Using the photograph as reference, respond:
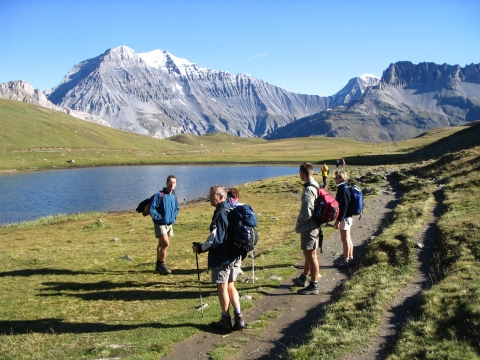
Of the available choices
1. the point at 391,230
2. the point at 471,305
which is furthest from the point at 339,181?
the point at 471,305

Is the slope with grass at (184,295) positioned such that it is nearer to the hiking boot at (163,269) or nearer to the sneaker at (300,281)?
the hiking boot at (163,269)

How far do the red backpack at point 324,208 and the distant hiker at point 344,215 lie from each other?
2.99 m

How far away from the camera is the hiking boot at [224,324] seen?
35.1 feet

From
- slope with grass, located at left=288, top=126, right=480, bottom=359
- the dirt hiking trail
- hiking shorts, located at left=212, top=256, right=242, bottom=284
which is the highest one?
hiking shorts, located at left=212, top=256, right=242, bottom=284

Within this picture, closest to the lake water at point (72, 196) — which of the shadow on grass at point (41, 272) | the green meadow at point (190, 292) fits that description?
the green meadow at point (190, 292)

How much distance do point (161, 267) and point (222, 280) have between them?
26.0ft

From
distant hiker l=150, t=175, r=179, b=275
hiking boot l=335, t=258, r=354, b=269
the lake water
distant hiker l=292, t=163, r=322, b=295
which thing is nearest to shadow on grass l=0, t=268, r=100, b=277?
distant hiker l=150, t=175, r=179, b=275

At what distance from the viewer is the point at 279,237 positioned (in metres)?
25.2

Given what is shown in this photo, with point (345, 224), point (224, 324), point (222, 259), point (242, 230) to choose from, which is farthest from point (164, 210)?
point (345, 224)

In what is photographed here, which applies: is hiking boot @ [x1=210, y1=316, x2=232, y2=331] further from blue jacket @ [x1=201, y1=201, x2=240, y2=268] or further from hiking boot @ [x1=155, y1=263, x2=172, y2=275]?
hiking boot @ [x1=155, y1=263, x2=172, y2=275]

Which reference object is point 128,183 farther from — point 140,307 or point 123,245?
point 140,307

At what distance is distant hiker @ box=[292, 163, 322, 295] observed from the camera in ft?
42.4

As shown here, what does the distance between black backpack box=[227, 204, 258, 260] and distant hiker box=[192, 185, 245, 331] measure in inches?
7.9

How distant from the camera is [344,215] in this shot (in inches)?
621
